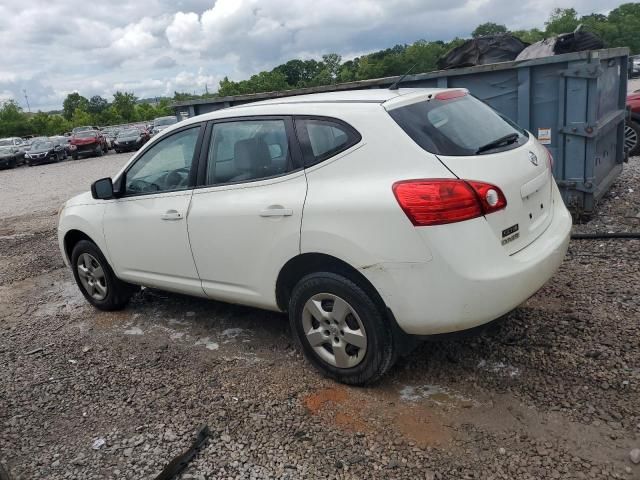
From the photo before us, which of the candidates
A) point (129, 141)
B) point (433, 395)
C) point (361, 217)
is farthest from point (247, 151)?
point (129, 141)

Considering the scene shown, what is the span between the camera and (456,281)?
282cm

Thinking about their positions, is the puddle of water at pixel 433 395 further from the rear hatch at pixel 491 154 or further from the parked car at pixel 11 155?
the parked car at pixel 11 155

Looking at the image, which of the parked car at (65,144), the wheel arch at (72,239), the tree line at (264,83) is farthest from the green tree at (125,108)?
the wheel arch at (72,239)

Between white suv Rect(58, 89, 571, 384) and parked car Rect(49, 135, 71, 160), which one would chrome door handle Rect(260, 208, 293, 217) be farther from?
parked car Rect(49, 135, 71, 160)

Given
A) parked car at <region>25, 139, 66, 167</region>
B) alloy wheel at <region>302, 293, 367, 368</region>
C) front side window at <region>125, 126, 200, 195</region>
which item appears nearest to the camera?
alloy wheel at <region>302, 293, 367, 368</region>

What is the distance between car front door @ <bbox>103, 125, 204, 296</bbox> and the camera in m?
4.12

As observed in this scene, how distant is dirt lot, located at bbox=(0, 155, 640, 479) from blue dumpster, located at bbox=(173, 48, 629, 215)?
1.17 metres

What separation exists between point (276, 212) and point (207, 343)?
1.50 metres

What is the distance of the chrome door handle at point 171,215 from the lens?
4.06m

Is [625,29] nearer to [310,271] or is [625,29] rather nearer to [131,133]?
[131,133]

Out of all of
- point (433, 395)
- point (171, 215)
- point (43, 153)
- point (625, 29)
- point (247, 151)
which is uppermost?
point (625, 29)

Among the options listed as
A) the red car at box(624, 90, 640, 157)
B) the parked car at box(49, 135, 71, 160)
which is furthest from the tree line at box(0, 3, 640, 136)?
the red car at box(624, 90, 640, 157)

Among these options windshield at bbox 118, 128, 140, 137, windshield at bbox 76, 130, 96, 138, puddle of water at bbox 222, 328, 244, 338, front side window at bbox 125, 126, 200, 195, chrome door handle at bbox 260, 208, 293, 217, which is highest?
front side window at bbox 125, 126, 200, 195

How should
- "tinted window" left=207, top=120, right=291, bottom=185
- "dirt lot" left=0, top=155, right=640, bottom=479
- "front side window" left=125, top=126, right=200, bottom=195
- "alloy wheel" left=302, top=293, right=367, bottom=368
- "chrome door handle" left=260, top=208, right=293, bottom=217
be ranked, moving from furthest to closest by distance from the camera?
1. "front side window" left=125, top=126, right=200, bottom=195
2. "tinted window" left=207, top=120, right=291, bottom=185
3. "chrome door handle" left=260, top=208, right=293, bottom=217
4. "alloy wheel" left=302, top=293, right=367, bottom=368
5. "dirt lot" left=0, top=155, right=640, bottom=479
